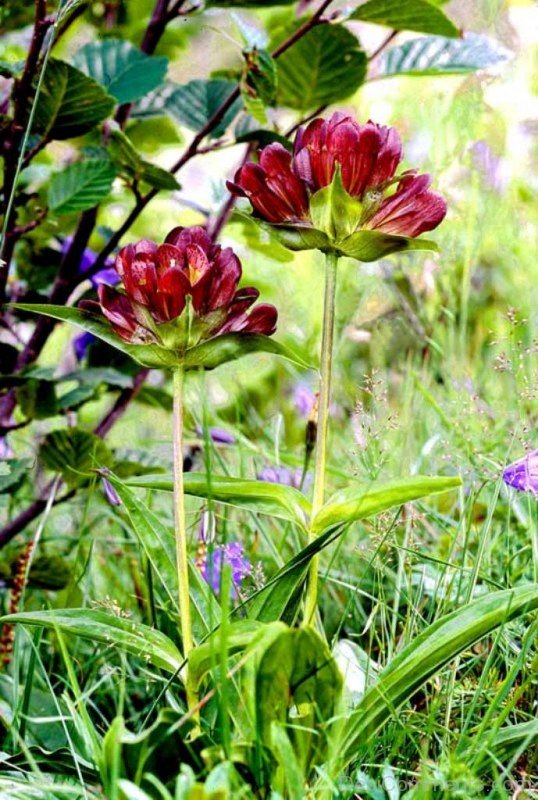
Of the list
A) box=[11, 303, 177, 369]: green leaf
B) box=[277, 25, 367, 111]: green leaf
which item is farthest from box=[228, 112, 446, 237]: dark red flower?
box=[277, 25, 367, 111]: green leaf

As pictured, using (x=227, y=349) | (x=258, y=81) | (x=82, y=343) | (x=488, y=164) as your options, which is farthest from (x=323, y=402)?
(x=488, y=164)

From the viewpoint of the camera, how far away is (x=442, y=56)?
3.06 feet

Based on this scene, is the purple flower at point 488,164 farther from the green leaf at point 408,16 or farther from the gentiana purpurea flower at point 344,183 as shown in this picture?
the gentiana purpurea flower at point 344,183

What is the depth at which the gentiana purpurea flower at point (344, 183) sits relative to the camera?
55 centimetres

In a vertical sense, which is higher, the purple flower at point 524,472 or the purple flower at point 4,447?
the purple flower at point 524,472

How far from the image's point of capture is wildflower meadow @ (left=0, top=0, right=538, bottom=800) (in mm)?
525

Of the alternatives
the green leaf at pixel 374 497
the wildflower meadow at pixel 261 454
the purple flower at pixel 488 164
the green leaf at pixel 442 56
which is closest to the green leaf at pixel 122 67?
the wildflower meadow at pixel 261 454

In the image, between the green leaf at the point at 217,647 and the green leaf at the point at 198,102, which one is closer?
the green leaf at the point at 217,647

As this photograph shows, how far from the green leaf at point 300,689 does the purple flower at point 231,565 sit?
0.12 metres

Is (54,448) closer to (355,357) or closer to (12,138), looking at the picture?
(12,138)

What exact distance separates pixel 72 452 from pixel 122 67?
0.38 meters

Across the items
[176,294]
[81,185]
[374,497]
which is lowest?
[374,497]

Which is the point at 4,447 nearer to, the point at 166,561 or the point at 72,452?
the point at 72,452

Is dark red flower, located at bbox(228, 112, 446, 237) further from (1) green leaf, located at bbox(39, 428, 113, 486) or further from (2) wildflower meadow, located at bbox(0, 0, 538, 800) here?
(1) green leaf, located at bbox(39, 428, 113, 486)
